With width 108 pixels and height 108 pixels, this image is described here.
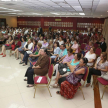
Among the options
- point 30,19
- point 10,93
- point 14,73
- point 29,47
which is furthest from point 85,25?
point 10,93

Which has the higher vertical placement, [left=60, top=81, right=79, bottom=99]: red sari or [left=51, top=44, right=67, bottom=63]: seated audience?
[left=51, top=44, right=67, bottom=63]: seated audience

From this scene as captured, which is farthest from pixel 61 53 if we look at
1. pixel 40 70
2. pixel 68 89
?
pixel 68 89

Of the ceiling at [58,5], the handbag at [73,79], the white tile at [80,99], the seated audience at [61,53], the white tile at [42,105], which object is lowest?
the white tile at [42,105]

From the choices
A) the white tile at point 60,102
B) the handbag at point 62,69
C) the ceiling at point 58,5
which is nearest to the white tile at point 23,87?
the white tile at point 60,102

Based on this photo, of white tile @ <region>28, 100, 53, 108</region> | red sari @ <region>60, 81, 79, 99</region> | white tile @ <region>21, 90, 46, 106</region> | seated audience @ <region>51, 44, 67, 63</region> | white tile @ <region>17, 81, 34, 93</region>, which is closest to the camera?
white tile @ <region>28, 100, 53, 108</region>

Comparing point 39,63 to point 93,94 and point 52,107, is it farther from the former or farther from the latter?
point 93,94

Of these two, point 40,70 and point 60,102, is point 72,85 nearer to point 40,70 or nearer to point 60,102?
point 60,102

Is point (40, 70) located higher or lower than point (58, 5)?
lower

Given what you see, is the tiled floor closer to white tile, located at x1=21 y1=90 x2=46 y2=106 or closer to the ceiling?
white tile, located at x1=21 y1=90 x2=46 y2=106

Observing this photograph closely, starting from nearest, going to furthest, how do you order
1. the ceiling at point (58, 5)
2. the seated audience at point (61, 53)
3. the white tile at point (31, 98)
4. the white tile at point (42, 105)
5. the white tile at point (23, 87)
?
the white tile at point (42, 105) → the white tile at point (31, 98) → the white tile at point (23, 87) → the seated audience at point (61, 53) → the ceiling at point (58, 5)

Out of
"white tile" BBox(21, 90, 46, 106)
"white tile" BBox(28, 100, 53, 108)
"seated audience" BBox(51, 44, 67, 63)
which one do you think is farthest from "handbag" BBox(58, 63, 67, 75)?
"seated audience" BBox(51, 44, 67, 63)

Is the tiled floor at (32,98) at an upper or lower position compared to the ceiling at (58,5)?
lower

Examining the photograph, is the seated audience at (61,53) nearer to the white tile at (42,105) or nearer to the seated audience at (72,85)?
the seated audience at (72,85)

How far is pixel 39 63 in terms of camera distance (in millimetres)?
4414
